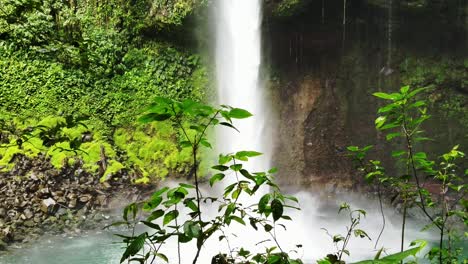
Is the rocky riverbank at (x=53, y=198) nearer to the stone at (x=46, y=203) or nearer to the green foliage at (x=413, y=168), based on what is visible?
the stone at (x=46, y=203)

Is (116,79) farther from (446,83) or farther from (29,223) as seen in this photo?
(446,83)

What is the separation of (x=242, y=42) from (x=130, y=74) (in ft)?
10.3

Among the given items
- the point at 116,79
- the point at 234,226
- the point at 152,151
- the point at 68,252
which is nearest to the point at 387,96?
the point at 68,252

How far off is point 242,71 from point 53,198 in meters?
→ 5.53

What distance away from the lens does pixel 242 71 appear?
35.5 feet

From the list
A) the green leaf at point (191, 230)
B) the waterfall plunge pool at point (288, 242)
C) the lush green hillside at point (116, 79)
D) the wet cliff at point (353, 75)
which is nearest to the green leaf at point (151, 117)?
the green leaf at point (191, 230)

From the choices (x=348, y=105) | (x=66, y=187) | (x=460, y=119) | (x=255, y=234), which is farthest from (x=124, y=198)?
(x=460, y=119)

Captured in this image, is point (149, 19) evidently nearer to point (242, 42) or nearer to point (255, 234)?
point (242, 42)

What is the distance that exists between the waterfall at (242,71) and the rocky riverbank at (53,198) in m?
2.84

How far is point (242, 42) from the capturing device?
10.8 metres

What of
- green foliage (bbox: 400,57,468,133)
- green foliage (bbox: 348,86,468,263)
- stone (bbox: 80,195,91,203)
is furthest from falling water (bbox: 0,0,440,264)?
green foliage (bbox: 348,86,468,263)

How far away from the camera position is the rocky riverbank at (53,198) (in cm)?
745

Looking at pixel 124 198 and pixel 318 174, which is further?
pixel 318 174

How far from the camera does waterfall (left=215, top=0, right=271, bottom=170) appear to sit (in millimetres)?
10539
